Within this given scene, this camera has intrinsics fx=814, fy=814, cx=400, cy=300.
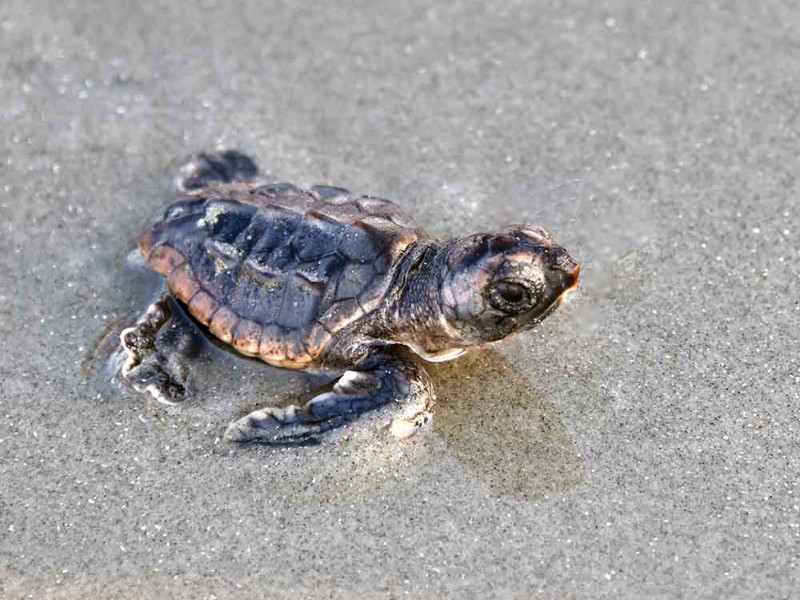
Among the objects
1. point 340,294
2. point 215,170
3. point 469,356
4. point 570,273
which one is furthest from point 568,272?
point 215,170

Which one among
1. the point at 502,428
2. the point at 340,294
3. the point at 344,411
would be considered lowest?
the point at 502,428

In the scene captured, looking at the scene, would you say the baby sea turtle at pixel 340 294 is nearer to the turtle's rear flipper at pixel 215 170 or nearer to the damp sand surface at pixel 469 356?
the damp sand surface at pixel 469 356

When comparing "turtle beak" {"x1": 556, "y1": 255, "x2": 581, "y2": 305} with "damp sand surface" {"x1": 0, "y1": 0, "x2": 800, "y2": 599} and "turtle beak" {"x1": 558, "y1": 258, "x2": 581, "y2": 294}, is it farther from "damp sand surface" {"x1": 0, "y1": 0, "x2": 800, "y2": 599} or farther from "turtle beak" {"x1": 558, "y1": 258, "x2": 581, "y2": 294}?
"damp sand surface" {"x1": 0, "y1": 0, "x2": 800, "y2": 599}

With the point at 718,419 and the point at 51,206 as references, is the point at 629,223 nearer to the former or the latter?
the point at 718,419

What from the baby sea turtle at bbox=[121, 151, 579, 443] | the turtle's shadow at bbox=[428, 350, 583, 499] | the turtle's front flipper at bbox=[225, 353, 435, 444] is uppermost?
the baby sea turtle at bbox=[121, 151, 579, 443]

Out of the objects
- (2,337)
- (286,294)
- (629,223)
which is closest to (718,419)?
(629,223)

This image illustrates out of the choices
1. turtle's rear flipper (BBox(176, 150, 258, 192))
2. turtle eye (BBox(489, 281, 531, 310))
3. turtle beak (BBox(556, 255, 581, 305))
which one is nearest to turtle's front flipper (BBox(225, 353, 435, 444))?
turtle eye (BBox(489, 281, 531, 310))

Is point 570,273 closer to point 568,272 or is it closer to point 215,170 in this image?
point 568,272

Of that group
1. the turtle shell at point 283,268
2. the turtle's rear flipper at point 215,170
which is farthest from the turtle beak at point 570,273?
the turtle's rear flipper at point 215,170
